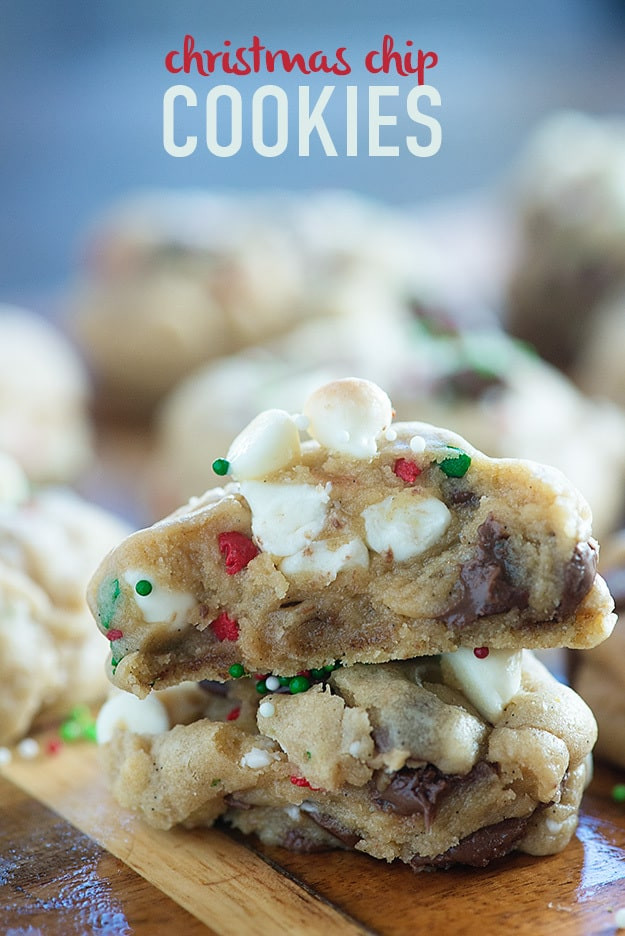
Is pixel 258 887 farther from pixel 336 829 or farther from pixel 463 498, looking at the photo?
pixel 463 498

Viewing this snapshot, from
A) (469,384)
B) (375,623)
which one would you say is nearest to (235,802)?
(375,623)

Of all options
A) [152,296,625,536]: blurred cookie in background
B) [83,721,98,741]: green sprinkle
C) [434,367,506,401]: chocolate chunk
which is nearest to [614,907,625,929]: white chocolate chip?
[83,721,98,741]: green sprinkle

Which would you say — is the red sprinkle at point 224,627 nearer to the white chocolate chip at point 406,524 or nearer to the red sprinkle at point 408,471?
the white chocolate chip at point 406,524

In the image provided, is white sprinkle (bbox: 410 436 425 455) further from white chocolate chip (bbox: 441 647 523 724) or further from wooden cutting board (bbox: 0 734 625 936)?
wooden cutting board (bbox: 0 734 625 936)

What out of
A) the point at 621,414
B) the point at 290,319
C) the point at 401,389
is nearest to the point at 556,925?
the point at 401,389

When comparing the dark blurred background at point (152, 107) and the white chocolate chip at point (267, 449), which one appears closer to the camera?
the white chocolate chip at point (267, 449)

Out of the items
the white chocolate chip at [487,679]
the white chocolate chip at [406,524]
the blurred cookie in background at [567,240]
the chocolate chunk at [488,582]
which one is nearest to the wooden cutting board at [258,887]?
the white chocolate chip at [487,679]

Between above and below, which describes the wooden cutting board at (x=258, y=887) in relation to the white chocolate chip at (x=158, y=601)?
below
